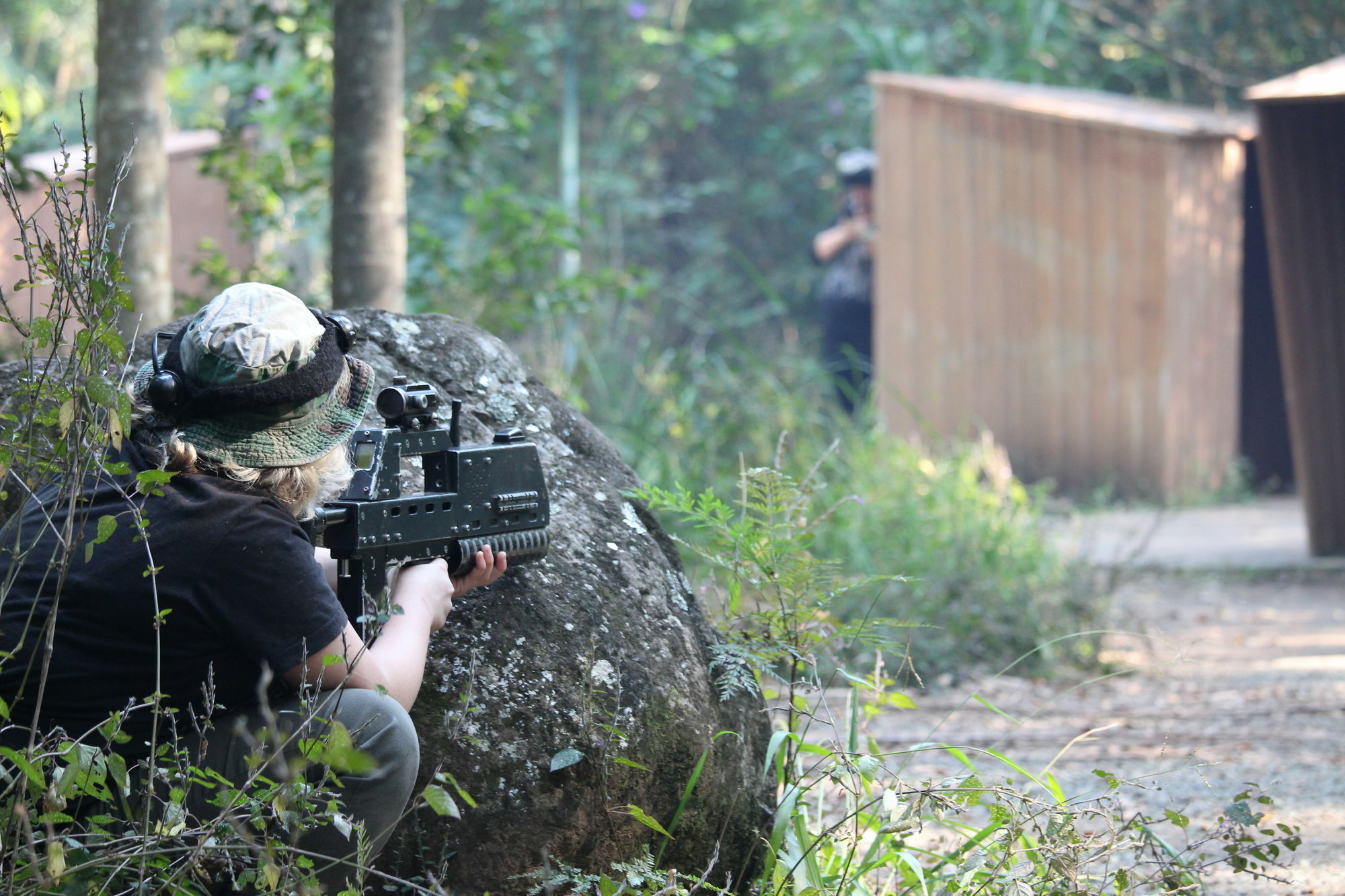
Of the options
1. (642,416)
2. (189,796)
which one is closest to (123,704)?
(189,796)

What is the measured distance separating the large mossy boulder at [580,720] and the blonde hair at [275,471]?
1.27ft

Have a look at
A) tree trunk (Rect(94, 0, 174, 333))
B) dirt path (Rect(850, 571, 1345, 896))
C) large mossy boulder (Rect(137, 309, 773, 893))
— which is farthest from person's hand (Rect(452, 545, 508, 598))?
tree trunk (Rect(94, 0, 174, 333))

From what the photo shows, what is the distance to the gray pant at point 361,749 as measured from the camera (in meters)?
2.09

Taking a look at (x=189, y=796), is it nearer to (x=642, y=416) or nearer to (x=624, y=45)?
(x=642, y=416)

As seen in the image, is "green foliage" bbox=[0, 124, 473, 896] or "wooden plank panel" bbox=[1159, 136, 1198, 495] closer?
"green foliage" bbox=[0, 124, 473, 896]

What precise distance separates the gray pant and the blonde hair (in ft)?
1.07

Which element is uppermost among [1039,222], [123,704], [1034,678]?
[1039,222]

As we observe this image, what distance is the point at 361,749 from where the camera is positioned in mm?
2057

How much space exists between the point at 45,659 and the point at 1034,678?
4.15 metres

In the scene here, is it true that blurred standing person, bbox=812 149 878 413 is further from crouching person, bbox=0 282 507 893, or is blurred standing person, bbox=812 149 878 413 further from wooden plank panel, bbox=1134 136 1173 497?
crouching person, bbox=0 282 507 893

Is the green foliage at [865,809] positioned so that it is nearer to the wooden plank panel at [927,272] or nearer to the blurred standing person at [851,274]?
the wooden plank panel at [927,272]

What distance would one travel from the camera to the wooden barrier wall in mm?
8867

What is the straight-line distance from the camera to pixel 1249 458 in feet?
32.2

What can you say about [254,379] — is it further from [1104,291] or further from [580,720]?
[1104,291]
